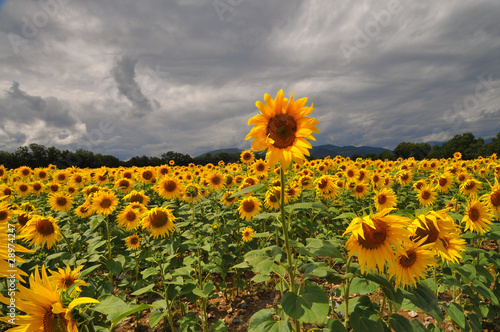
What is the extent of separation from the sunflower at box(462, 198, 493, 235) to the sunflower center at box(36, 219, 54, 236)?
7.18 meters

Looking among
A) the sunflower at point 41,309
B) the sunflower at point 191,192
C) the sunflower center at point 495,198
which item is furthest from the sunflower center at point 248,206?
the sunflower center at point 495,198

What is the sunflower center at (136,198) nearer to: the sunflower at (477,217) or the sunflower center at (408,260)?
the sunflower center at (408,260)

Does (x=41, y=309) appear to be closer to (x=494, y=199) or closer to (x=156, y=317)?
(x=156, y=317)

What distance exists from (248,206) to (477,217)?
4295 mm

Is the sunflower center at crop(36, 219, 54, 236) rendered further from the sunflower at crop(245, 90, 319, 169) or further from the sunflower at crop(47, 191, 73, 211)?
the sunflower at crop(245, 90, 319, 169)

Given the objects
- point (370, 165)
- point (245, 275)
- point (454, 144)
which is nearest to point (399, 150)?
point (454, 144)

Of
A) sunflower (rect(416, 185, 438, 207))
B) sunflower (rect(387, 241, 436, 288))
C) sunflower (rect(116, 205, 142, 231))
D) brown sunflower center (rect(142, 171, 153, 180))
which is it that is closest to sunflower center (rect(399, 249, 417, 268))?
sunflower (rect(387, 241, 436, 288))

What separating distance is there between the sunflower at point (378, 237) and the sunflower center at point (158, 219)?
12.2ft

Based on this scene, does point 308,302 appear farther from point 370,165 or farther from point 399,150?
point 399,150

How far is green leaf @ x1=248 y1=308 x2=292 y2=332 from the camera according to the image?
2.06 meters

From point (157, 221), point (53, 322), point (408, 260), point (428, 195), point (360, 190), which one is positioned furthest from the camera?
point (360, 190)

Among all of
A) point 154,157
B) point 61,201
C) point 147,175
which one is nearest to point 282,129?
point 61,201

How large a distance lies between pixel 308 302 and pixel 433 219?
4.54 ft

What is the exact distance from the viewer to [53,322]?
5.05 ft
